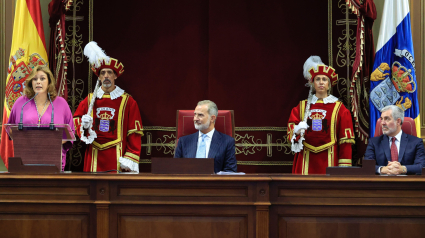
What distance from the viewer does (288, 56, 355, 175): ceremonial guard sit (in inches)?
168

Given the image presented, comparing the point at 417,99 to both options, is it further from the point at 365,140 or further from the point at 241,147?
the point at 241,147

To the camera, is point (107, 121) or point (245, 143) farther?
point (245, 143)

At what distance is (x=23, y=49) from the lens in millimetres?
4512

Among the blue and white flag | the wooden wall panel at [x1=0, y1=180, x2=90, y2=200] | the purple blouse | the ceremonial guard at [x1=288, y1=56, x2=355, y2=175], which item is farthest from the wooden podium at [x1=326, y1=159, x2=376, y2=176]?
the purple blouse

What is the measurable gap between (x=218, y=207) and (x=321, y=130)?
202cm

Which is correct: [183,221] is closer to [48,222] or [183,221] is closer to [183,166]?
[183,166]

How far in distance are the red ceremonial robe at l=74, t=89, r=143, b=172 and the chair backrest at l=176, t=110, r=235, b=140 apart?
78 centimetres

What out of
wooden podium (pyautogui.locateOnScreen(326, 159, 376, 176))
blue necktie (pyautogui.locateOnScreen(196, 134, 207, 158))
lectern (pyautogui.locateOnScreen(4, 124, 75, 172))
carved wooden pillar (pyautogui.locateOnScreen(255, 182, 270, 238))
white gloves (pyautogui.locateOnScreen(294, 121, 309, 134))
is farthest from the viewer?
white gloves (pyautogui.locateOnScreen(294, 121, 309, 134))

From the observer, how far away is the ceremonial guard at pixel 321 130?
4277 millimetres

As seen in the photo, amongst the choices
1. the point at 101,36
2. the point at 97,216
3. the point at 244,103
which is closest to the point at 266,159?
the point at 244,103

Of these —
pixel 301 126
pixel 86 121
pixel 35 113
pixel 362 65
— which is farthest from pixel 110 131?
pixel 362 65

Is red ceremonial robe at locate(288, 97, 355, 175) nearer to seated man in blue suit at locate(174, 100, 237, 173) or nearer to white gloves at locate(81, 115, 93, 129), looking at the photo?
seated man in blue suit at locate(174, 100, 237, 173)

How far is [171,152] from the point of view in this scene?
16.3 feet

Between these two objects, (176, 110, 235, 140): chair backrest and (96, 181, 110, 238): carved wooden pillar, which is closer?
(96, 181, 110, 238): carved wooden pillar
